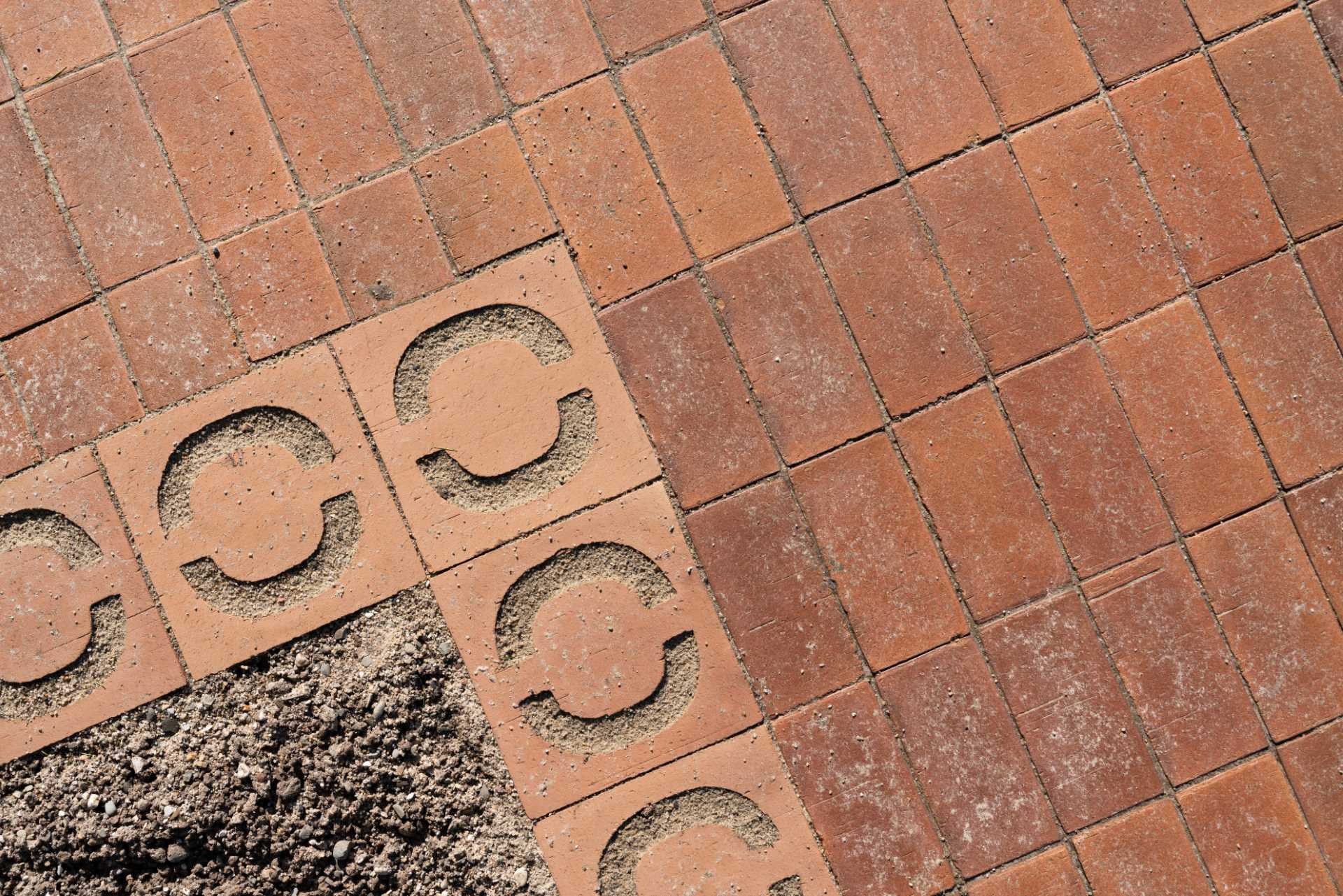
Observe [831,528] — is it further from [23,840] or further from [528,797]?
[23,840]

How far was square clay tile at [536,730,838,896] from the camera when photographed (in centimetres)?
238

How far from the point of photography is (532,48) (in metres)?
2.44

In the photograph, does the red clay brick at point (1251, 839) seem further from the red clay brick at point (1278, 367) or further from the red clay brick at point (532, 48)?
the red clay brick at point (532, 48)

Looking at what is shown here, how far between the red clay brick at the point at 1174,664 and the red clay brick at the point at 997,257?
703mm

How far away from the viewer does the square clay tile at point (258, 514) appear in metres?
2.40

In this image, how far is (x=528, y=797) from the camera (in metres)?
2.39

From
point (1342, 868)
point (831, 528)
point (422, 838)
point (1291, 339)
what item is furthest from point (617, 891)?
point (1291, 339)

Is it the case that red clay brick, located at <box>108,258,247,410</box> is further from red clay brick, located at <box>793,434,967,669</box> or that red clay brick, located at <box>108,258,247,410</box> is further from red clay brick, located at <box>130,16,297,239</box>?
red clay brick, located at <box>793,434,967,669</box>

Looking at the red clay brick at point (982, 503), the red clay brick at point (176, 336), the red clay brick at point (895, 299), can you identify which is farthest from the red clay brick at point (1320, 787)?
the red clay brick at point (176, 336)

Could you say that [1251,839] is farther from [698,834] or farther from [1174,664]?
[698,834]

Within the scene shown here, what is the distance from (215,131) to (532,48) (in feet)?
3.03

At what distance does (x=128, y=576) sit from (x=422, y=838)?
3.61 feet

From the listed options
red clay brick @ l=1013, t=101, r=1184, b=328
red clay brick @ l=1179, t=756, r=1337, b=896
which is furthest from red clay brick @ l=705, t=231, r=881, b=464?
red clay brick @ l=1179, t=756, r=1337, b=896

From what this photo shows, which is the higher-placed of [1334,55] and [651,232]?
[651,232]
